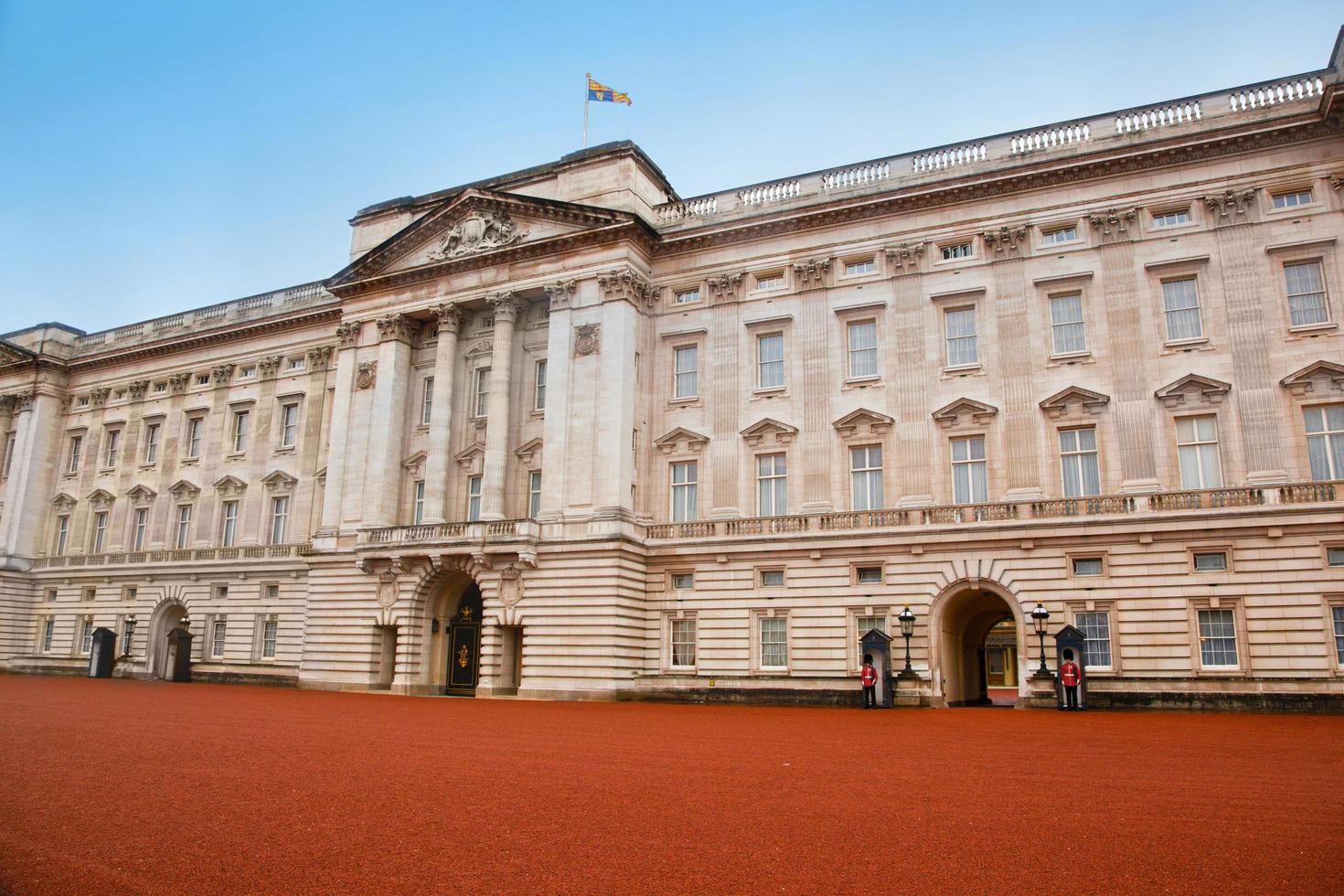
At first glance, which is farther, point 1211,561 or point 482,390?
point 482,390

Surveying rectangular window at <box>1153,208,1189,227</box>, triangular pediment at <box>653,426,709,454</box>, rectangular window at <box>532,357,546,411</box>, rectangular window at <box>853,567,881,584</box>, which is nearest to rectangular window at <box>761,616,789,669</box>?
rectangular window at <box>853,567,881,584</box>

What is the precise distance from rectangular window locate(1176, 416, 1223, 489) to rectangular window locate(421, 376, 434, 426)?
30.4 m

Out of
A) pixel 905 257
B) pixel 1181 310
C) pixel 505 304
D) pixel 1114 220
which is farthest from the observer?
pixel 505 304

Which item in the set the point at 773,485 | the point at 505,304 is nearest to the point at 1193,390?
the point at 773,485

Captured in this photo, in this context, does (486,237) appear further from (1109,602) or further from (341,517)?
(1109,602)

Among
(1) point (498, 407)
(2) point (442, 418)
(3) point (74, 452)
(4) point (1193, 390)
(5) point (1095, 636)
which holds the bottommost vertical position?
(5) point (1095, 636)

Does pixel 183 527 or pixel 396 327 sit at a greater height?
pixel 396 327

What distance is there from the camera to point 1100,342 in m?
34.2

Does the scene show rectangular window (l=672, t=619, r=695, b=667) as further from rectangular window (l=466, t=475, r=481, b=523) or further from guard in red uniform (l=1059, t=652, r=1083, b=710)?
guard in red uniform (l=1059, t=652, r=1083, b=710)

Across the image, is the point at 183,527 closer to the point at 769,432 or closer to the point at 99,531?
the point at 99,531

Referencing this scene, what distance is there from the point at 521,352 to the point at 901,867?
119 ft

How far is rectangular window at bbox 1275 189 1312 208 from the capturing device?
3253 centimetres

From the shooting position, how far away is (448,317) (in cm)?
4378

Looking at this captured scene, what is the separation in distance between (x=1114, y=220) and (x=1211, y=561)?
1223 cm
